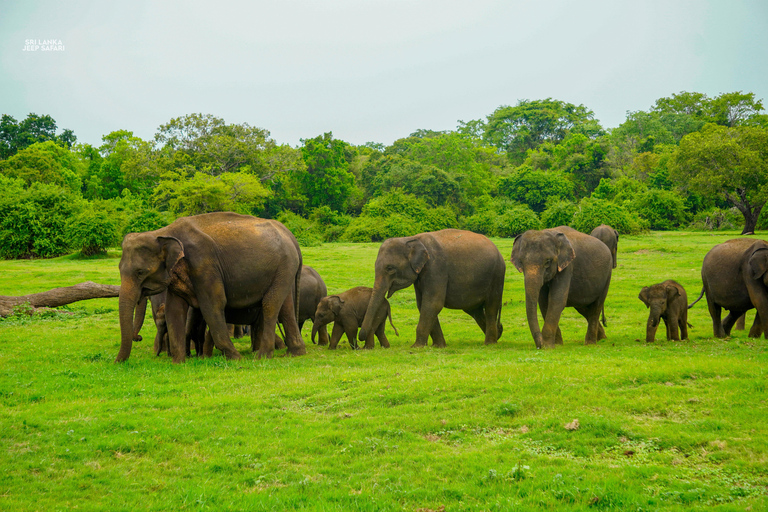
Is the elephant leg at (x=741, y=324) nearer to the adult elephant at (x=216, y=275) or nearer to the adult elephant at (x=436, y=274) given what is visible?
the adult elephant at (x=436, y=274)

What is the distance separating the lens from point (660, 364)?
34.6ft

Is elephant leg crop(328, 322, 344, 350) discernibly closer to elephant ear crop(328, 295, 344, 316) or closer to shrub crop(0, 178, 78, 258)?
elephant ear crop(328, 295, 344, 316)

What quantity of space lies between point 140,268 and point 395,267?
18.4 feet

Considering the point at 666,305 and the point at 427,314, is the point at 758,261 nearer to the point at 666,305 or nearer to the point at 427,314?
the point at 666,305

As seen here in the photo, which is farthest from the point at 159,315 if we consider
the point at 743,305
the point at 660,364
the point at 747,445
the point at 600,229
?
the point at 600,229

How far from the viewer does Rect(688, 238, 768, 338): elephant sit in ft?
47.5

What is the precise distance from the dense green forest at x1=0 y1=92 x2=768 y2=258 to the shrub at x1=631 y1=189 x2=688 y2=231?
12cm

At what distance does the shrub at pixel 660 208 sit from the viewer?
55.5m

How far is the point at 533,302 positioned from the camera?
14.0 metres

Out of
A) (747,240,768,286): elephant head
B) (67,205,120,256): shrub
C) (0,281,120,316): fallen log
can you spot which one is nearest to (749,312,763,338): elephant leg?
(747,240,768,286): elephant head

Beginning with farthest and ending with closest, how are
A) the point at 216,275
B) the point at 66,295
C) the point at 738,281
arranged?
the point at 66,295 → the point at 738,281 → the point at 216,275

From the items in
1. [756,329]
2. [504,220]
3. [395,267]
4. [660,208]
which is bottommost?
[756,329]

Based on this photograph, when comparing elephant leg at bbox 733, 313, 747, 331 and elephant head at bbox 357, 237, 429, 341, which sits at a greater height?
elephant head at bbox 357, 237, 429, 341

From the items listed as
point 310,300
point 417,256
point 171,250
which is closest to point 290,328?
point 310,300
